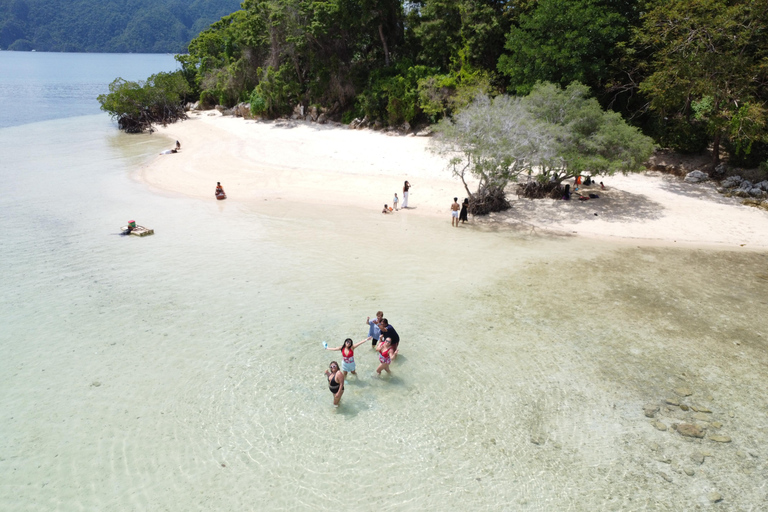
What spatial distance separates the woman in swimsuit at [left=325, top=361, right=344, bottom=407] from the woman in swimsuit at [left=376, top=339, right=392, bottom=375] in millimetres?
1363

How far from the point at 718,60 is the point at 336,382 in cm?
2562

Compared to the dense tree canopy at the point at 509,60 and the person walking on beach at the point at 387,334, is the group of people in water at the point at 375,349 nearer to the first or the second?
the person walking on beach at the point at 387,334

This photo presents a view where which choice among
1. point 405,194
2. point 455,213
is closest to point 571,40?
point 405,194

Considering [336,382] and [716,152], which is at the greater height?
[716,152]

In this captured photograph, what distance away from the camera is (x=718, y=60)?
75.2 ft

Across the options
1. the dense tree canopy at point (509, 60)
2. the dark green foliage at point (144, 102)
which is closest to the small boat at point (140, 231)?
the dense tree canopy at point (509, 60)

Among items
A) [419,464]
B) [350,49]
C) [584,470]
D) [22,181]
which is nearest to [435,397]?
[419,464]

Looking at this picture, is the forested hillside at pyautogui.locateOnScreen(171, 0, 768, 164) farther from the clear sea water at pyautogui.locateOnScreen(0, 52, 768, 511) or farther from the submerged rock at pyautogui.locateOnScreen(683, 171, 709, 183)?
the clear sea water at pyautogui.locateOnScreen(0, 52, 768, 511)

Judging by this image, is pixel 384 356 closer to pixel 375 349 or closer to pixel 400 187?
pixel 375 349

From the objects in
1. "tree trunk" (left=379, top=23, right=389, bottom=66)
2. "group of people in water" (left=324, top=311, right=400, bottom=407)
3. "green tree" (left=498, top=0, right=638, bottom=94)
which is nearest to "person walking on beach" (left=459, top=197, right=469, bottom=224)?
"group of people in water" (left=324, top=311, right=400, bottom=407)

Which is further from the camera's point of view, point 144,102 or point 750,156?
point 144,102

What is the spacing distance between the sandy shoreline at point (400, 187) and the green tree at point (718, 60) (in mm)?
4161

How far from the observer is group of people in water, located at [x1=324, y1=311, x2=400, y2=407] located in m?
10.4

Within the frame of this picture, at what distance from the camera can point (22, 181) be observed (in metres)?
30.0
